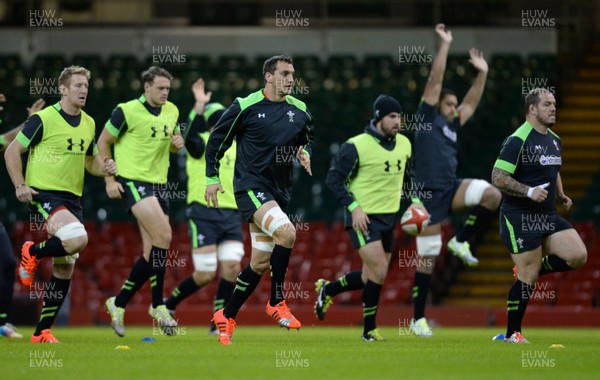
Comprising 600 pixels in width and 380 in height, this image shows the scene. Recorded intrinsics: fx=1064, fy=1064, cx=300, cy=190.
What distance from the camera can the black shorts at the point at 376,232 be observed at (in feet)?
39.4

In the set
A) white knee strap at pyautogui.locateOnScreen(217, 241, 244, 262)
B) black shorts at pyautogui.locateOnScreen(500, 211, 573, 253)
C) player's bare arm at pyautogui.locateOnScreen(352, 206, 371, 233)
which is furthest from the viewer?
white knee strap at pyautogui.locateOnScreen(217, 241, 244, 262)

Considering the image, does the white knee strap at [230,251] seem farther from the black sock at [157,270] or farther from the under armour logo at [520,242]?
the under armour logo at [520,242]

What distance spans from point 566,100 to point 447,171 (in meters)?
11.3

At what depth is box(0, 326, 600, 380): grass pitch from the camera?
7734mm

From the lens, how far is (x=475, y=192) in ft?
44.5

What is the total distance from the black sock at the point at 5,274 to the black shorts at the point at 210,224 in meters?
2.55

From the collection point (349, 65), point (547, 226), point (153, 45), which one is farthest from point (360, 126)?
point (547, 226)

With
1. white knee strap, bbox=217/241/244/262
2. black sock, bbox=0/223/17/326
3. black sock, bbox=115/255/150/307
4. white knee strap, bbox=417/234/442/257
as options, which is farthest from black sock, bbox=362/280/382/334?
black sock, bbox=0/223/17/326

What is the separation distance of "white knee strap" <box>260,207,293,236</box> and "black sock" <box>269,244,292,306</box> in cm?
20

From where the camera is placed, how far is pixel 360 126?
21297 mm

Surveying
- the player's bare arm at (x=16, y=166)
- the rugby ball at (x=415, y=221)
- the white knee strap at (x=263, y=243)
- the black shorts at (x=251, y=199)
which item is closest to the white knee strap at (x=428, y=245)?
the rugby ball at (x=415, y=221)

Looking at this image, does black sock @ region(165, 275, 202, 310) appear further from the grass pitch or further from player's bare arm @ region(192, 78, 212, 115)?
player's bare arm @ region(192, 78, 212, 115)

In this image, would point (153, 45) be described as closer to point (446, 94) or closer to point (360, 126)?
point (360, 126)

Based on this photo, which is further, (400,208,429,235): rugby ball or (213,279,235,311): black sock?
(213,279,235,311): black sock
